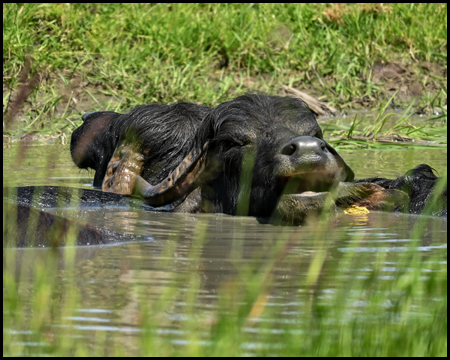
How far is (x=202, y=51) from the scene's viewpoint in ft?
42.6

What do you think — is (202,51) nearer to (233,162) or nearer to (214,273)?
(233,162)

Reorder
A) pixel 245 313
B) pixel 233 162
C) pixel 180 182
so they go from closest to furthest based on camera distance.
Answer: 1. pixel 245 313
2. pixel 233 162
3. pixel 180 182

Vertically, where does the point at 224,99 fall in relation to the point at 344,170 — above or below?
below

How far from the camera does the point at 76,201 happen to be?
6242 millimetres

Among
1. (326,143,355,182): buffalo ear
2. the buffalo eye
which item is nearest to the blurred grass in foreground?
(326,143,355,182): buffalo ear

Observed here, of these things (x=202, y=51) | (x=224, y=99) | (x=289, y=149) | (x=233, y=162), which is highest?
(x=289, y=149)

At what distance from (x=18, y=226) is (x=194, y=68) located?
8082 mm

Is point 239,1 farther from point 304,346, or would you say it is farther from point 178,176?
point 304,346

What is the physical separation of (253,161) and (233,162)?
0.26 metres

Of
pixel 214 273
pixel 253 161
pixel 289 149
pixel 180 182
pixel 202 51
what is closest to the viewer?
pixel 214 273

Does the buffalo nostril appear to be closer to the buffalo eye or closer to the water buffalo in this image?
the water buffalo

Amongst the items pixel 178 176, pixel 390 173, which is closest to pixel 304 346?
pixel 178 176

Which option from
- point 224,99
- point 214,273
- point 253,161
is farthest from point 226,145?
point 224,99

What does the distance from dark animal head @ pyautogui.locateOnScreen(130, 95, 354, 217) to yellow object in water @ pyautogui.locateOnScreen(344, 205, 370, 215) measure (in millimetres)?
216
